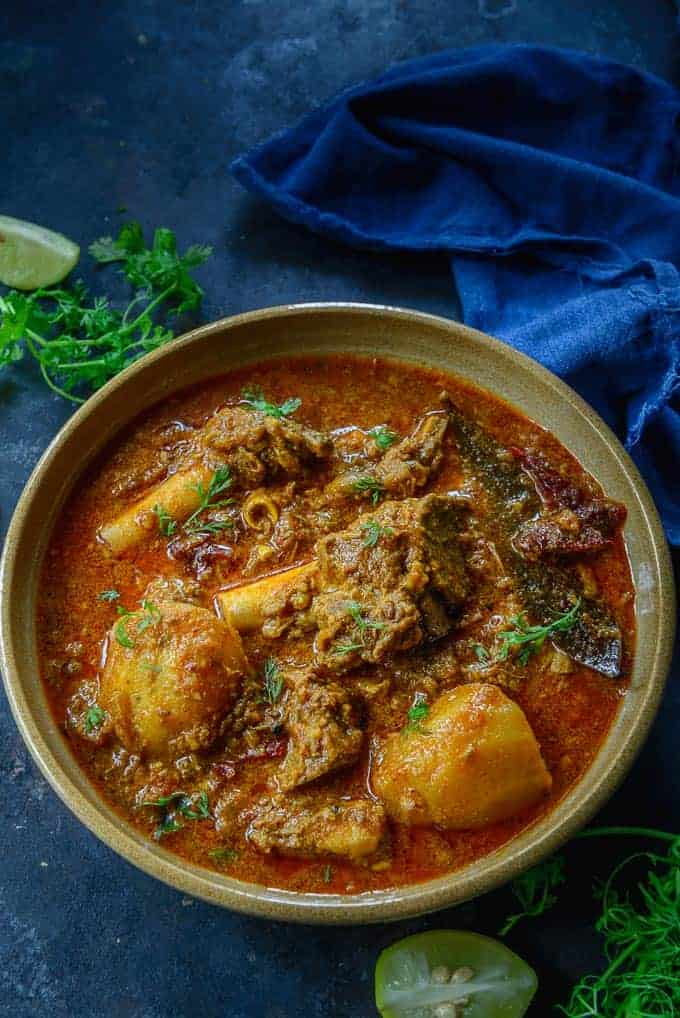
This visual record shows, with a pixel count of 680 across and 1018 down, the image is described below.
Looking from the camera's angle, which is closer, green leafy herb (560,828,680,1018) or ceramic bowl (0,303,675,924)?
ceramic bowl (0,303,675,924)

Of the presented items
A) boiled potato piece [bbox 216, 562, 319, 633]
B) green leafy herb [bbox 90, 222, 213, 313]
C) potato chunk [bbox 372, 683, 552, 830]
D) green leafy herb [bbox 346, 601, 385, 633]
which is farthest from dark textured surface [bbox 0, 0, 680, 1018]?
green leafy herb [bbox 346, 601, 385, 633]

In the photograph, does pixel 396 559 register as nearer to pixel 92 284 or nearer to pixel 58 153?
pixel 92 284

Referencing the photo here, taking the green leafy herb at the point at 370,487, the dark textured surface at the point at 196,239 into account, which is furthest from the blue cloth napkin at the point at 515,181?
the green leafy herb at the point at 370,487

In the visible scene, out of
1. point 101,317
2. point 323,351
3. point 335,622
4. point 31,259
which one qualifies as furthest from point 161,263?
point 335,622

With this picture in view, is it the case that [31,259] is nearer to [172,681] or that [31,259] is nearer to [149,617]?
[149,617]

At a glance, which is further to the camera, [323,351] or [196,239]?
[196,239]

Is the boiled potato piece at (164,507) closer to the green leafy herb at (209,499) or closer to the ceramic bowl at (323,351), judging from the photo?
the green leafy herb at (209,499)

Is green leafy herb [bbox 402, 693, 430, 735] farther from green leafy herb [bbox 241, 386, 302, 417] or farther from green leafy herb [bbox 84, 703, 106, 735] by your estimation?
green leafy herb [bbox 241, 386, 302, 417]

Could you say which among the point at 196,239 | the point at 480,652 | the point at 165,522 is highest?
the point at 196,239
